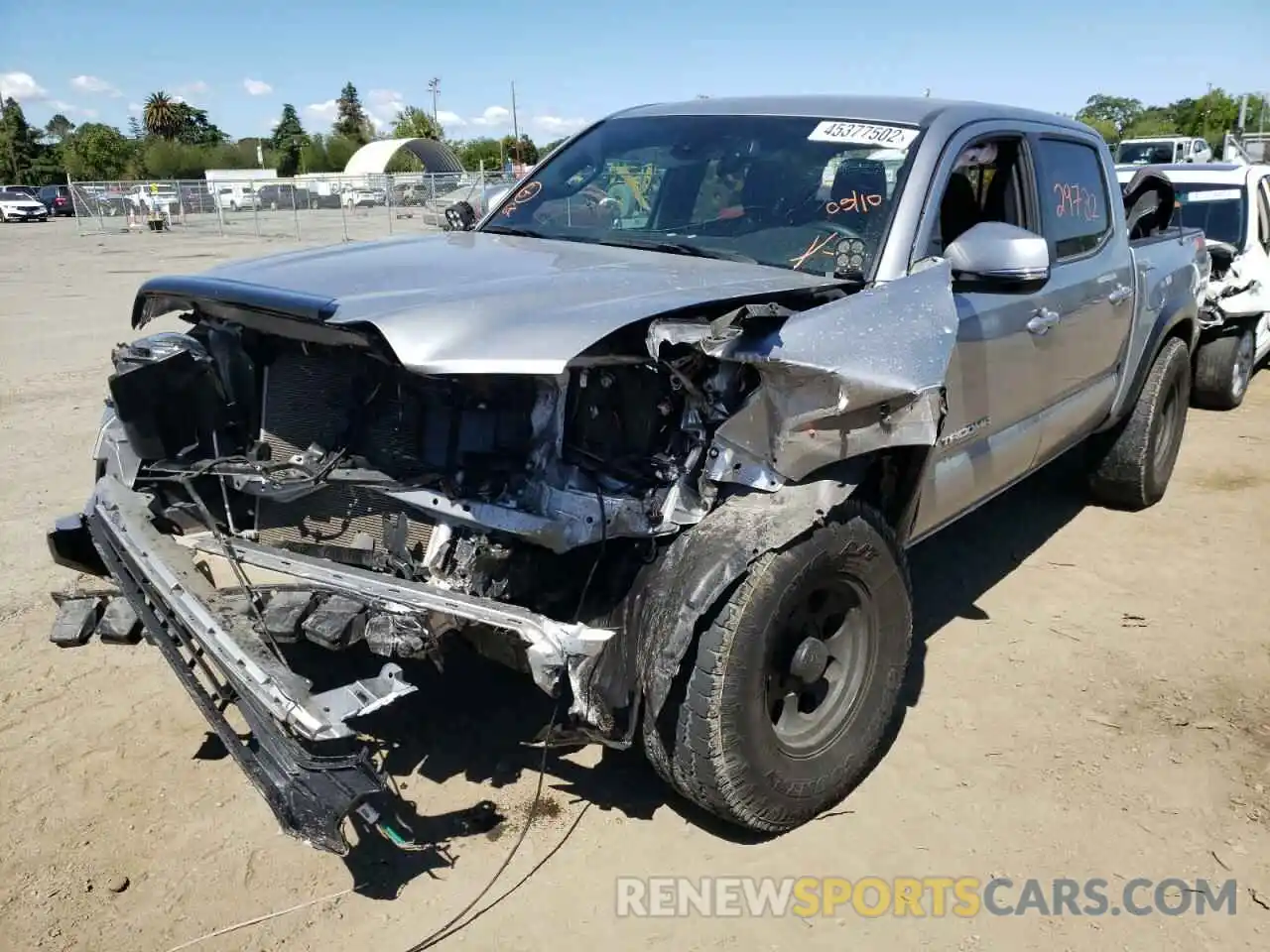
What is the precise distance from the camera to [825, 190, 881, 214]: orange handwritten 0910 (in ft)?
11.1

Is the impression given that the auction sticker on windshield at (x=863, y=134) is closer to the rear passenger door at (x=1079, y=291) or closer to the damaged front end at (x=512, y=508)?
the damaged front end at (x=512, y=508)

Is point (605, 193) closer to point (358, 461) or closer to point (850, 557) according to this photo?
point (358, 461)

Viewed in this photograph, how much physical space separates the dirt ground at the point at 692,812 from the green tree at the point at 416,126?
96.0m

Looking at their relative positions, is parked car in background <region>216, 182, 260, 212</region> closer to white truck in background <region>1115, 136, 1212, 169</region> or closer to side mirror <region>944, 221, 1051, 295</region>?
white truck in background <region>1115, 136, 1212, 169</region>

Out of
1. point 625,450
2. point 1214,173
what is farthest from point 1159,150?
point 625,450

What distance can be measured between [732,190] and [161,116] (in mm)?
97779

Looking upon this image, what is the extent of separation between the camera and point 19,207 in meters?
40.5

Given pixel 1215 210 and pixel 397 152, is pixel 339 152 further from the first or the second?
pixel 1215 210

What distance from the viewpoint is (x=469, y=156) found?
275 feet

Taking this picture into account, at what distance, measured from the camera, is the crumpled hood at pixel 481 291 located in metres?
2.41

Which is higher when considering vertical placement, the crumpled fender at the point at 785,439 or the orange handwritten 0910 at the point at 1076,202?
the orange handwritten 0910 at the point at 1076,202

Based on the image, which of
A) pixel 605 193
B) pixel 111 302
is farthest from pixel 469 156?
pixel 605 193

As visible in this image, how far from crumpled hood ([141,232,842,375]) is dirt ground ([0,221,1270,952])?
56.6 inches

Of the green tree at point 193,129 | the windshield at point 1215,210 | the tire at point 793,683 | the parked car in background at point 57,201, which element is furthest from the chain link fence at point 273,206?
the green tree at point 193,129
